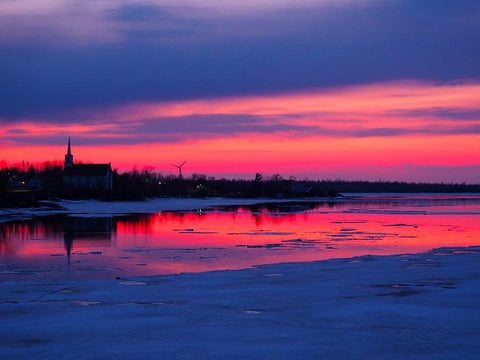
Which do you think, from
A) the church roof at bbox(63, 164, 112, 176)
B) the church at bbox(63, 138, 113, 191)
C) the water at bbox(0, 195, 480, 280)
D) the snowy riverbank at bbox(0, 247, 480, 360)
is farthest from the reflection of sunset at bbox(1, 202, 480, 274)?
the church roof at bbox(63, 164, 112, 176)

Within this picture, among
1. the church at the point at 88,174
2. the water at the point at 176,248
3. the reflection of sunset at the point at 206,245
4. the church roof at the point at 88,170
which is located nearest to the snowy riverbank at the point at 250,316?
the water at the point at 176,248

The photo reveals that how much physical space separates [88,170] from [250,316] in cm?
9430

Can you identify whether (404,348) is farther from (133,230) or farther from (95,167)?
(95,167)

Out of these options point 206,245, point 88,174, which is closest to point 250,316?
point 206,245

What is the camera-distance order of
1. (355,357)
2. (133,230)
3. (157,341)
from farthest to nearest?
(133,230)
(157,341)
(355,357)

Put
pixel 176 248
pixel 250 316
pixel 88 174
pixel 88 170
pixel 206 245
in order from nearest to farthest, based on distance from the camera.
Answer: pixel 250 316
pixel 176 248
pixel 206 245
pixel 88 174
pixel 88 170

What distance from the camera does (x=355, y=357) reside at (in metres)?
5.54

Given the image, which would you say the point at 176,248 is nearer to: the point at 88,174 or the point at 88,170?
the point at 88,174

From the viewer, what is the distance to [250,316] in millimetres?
7348

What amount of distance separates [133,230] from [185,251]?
348 inches

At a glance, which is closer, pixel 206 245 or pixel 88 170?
pixel 206 245

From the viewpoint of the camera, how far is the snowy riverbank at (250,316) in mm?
5812

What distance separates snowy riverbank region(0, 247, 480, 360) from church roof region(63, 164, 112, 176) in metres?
88.3

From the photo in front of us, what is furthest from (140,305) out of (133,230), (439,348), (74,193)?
(74,193)
